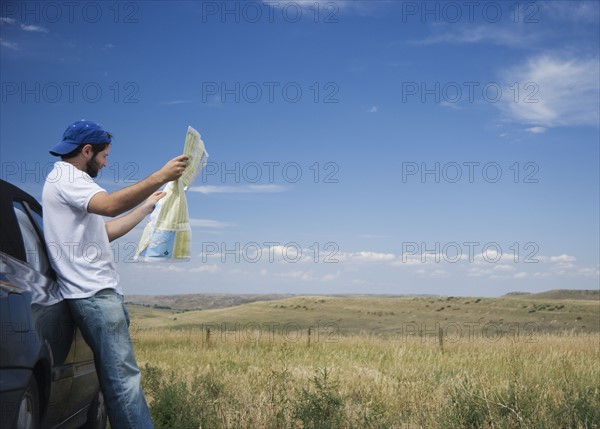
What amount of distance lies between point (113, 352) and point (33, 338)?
56cm

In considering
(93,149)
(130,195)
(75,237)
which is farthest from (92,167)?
(130,195)

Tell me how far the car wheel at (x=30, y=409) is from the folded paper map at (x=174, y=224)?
1.03 m

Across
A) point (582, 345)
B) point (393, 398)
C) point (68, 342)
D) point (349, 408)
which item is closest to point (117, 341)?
point (68, 342)

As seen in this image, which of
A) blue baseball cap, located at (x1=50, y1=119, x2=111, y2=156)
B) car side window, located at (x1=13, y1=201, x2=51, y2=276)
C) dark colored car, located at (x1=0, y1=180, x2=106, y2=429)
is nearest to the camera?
dark colored car, located at (x1=0, y1=180, x2=106, y2=429)

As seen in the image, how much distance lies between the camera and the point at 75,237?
159 inches

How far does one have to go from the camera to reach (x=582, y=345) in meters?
18.8

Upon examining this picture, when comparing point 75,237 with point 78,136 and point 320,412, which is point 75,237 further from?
point 320,412

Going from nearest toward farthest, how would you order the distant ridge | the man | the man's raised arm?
the man's raised arm → the man → the distant ridge

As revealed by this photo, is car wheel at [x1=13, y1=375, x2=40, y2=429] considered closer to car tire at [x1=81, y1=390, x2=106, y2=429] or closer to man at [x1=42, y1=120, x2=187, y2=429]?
man at [x1=42, y1=120, x2=187, y2=429]

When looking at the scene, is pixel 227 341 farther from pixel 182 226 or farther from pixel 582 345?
pixel 182 226

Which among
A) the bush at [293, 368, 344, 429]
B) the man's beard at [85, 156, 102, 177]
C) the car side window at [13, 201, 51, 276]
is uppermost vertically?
the man's beard at [85, 156, 102, 177]

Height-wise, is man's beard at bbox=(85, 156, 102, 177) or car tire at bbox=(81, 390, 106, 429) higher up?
man's beard at bbox=(85, 156, 102, 177)

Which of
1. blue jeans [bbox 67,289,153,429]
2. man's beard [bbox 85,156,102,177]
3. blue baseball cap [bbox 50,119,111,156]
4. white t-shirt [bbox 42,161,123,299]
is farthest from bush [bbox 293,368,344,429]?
blue baseball cap [bbox 50,119,111,156]

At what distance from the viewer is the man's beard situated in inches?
167
